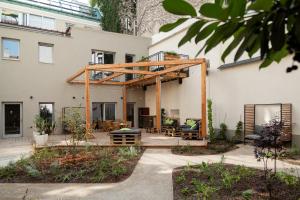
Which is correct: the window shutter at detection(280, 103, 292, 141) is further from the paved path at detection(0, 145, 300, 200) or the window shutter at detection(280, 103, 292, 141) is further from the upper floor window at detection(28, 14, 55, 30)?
the upper floor window at detection(28, 14, 55, 30)

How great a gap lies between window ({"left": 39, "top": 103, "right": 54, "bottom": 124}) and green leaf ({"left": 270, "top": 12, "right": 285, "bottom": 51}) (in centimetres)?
1575

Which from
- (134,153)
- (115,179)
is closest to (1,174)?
(115,179)

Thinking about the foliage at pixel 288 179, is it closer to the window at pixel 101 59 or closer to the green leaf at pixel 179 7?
the green leaf at pixel 179 7

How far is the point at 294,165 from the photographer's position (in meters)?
6.96

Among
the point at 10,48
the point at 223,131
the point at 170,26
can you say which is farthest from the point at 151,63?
the point at 170,26

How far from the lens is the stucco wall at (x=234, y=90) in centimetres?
966

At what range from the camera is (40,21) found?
2014cm

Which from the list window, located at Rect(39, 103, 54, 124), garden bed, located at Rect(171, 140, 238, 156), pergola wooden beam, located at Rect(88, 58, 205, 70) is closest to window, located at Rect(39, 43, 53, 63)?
window, located at Rect(39, 103, 54, 124)

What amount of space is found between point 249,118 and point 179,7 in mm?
11155

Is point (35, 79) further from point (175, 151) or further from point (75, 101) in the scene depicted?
point (175, 151)

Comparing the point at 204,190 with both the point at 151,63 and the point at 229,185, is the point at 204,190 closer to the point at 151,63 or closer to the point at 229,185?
the point at 229,185

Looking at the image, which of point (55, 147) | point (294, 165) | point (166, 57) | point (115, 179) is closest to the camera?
point (115, 179)

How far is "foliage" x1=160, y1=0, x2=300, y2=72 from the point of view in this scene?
66cm

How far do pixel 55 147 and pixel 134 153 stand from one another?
10.8 ft
